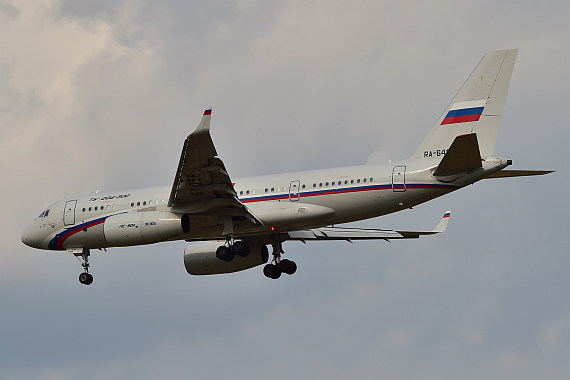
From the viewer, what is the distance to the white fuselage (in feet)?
142

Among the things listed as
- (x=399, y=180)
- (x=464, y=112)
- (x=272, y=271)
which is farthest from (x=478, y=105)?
(x=272, y=271)

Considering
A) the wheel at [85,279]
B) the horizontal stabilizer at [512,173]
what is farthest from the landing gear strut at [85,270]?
the horizontal stabilizer at [512,173]

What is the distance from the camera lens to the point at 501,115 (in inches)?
1754

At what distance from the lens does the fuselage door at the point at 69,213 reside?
4909 cm

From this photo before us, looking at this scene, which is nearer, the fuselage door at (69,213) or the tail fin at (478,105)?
the tail fin at (478,105)

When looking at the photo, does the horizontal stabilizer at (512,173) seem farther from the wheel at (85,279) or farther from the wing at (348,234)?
the wheel at (85,279)

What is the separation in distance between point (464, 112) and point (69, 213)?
663 inches

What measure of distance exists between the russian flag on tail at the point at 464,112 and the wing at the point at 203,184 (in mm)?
8414

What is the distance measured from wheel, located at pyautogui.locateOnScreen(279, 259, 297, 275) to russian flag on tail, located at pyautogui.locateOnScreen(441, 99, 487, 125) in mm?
9404

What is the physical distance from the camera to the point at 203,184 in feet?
145

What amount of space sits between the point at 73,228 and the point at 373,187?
1313cm

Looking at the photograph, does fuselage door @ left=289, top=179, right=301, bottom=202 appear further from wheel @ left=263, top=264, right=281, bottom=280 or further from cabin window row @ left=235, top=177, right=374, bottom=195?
wheel @ left=263, top=264, right=281, bottom=280

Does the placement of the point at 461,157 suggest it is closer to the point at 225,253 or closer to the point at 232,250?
the point at 232,250

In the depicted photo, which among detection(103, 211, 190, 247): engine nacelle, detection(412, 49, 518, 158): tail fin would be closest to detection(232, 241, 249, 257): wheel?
detection(103, 211, 190, 247): engine nacelle
